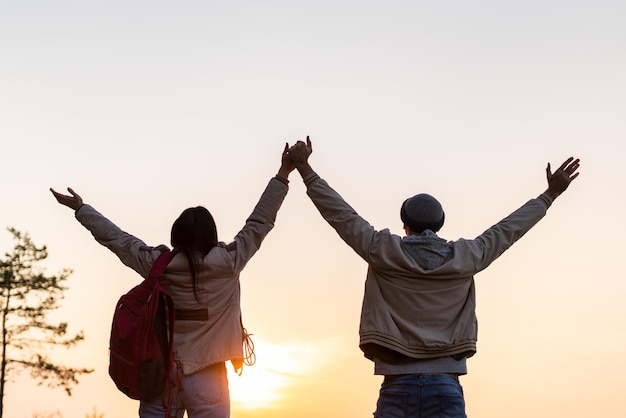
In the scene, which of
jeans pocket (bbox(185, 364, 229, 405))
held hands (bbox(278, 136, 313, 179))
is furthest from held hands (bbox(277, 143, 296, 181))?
jeans pocket (bbox(185, 364, 229, 405))

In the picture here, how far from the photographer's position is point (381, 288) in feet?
18.8

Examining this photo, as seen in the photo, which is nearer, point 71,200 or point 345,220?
point 345,220

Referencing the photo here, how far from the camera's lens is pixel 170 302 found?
630 cm

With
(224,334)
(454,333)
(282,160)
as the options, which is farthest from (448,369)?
(282,160)

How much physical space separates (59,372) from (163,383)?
2594cm

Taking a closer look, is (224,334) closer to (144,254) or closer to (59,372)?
(144,254)

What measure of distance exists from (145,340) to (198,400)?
0.53 meters

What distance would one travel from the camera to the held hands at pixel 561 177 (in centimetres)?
640

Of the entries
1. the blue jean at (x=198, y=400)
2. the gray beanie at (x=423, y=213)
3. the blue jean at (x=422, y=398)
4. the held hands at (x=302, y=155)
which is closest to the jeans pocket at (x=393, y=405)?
the blue jean at (x=422, y=398)

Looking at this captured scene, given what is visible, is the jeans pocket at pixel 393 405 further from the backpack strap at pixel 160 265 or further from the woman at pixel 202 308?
the backpack strap at pixel 160 265

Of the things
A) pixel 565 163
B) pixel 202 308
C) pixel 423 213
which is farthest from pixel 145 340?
pixel 565 163

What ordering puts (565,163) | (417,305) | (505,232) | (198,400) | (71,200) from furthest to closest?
(71,200), (565,163), (198,400), (505,232), (417,305)

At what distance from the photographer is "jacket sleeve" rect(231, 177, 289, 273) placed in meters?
6.46

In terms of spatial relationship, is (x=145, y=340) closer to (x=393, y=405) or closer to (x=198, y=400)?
(x=198, y=400)
